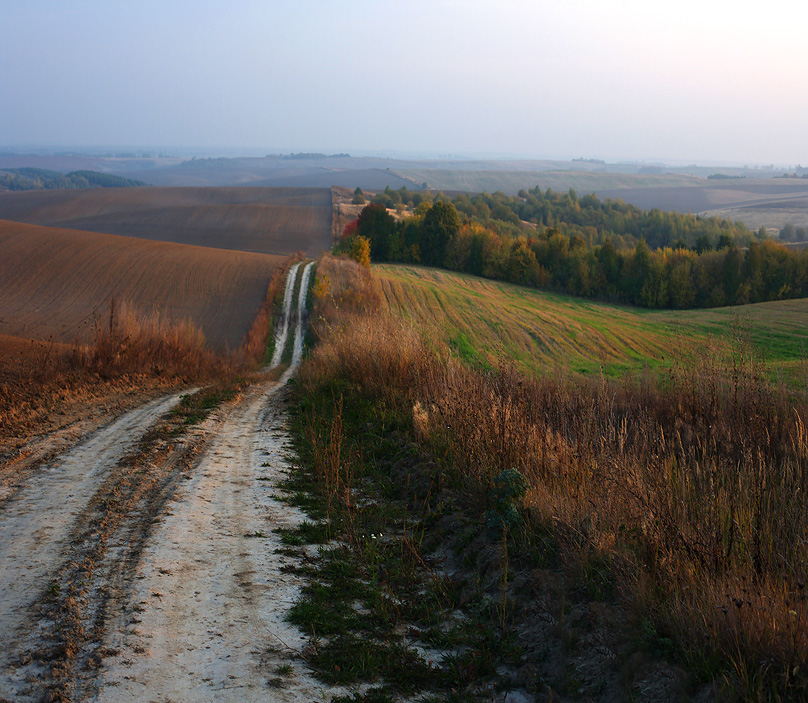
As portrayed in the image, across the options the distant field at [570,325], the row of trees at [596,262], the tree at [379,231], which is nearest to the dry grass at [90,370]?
the distant field at [570,325]

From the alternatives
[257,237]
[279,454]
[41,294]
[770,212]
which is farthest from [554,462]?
[770,212]

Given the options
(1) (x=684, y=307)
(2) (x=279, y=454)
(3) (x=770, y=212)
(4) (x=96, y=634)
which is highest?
(3) (x=770, y=212)

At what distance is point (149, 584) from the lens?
4453 mm

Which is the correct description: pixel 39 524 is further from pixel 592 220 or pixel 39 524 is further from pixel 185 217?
pixel 592 220

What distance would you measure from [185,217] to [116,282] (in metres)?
53.8

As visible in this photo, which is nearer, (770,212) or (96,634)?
(96,634)

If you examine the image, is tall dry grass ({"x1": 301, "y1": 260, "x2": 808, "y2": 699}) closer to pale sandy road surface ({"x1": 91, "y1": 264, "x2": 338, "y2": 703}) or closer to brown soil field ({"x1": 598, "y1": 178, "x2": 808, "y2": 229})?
pale sandy road surface ({"x1": 91, "y1": 264, "x2": 338, "y2": 703})

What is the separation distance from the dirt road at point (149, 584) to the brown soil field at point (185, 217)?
6685 cm

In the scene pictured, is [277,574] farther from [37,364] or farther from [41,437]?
[37,364]

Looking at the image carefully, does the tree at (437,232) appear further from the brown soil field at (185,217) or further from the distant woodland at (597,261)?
the brown soil field at (185,217)

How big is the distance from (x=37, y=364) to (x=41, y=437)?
4.55 m

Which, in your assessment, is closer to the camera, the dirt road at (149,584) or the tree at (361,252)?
the dirt road at (149,584)

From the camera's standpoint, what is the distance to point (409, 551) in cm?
554

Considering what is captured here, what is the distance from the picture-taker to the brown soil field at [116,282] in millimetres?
34250
